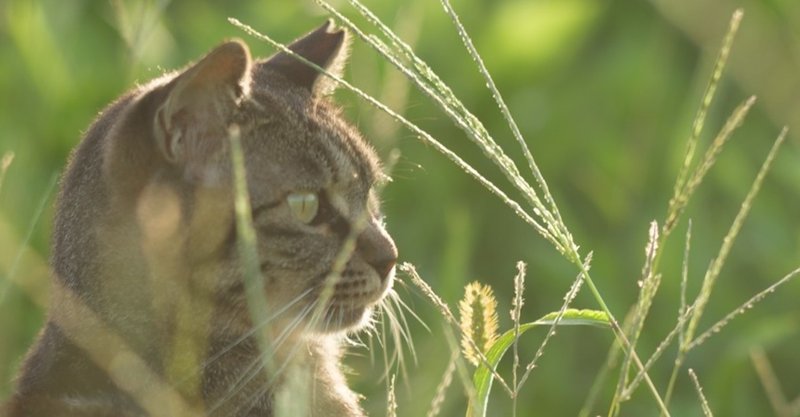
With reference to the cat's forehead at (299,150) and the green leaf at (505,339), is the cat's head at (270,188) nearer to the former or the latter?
the cat's forehead at (299,150)

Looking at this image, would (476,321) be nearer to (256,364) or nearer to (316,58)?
(256,364)

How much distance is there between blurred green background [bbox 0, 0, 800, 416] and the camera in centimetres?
448

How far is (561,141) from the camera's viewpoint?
5.05 meters

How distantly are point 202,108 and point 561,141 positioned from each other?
2.36m

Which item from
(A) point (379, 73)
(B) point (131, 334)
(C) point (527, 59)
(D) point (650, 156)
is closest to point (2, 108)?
(A) point (379, 73)

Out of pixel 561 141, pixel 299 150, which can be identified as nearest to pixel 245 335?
pixel 299 150

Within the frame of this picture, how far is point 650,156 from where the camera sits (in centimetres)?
503

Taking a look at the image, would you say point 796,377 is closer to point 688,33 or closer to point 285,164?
point 688,33

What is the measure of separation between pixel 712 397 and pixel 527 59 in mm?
1585

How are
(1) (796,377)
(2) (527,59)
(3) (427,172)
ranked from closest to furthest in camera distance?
(1) (796,377)
(3) (427,172)
(2) (527,59)

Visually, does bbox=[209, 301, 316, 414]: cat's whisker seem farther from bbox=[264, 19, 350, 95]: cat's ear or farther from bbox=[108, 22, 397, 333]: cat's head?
bbox=[264, 19, 350, 95]: cat's ear

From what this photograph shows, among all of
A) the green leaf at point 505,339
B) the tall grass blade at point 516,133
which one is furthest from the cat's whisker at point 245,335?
the tall grass blade at point 516,133

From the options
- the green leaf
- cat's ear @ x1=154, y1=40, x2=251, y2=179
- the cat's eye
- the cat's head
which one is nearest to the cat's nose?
the cat's head

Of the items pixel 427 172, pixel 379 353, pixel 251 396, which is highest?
pixel 251 396
